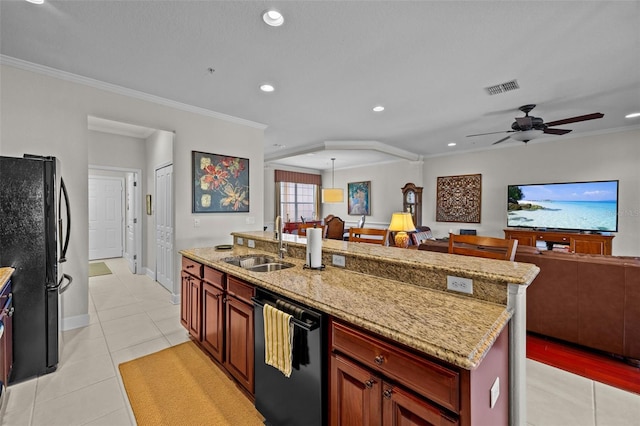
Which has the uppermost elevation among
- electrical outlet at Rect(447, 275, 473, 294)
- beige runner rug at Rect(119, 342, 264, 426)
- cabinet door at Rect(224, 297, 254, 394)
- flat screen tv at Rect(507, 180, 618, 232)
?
flat screen tv at Rect(507, 180, 618, 232)

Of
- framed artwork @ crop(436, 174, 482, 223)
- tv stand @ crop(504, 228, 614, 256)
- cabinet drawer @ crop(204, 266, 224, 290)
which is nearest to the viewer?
cabinet drawer @ crop(204, 266, 224, 290)

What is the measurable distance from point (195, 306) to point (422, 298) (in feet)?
6.81

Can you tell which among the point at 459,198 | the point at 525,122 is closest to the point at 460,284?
the point at 525,122

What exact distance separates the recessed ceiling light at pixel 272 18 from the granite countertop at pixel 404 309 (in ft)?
6.15

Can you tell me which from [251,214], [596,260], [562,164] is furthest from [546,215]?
[251,214]

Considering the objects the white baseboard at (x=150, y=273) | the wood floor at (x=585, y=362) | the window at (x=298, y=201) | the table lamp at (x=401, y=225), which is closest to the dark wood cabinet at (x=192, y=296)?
the table lamp at (x=401, y=225)

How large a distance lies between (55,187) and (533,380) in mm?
4086

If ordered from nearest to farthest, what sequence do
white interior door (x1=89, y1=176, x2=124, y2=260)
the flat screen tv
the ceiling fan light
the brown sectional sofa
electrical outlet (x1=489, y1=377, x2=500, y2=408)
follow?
electrical outlet (x1=489, y1=377, x2=500, y2=408) < the brown sectional sofa < the ceiling fan light < the flat screen tv < white interior door (x1=89, y1=176, x2=124, y2=260)

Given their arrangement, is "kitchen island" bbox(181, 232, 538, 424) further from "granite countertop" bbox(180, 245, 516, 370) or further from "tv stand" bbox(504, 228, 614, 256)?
"tv stand" bbox(504, 228, 614, 256)

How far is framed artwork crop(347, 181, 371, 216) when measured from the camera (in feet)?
28.7

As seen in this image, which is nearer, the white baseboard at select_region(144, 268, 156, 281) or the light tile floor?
the light tile floor

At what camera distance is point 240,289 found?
6.44 feet

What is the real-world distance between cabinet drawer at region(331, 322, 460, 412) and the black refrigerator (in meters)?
2.41

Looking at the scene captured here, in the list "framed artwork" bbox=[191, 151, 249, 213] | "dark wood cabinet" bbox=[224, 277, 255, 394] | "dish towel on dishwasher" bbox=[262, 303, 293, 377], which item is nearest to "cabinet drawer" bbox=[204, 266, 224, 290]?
"dark wood cabinet" bbox=[224, 277, 255, 394]
